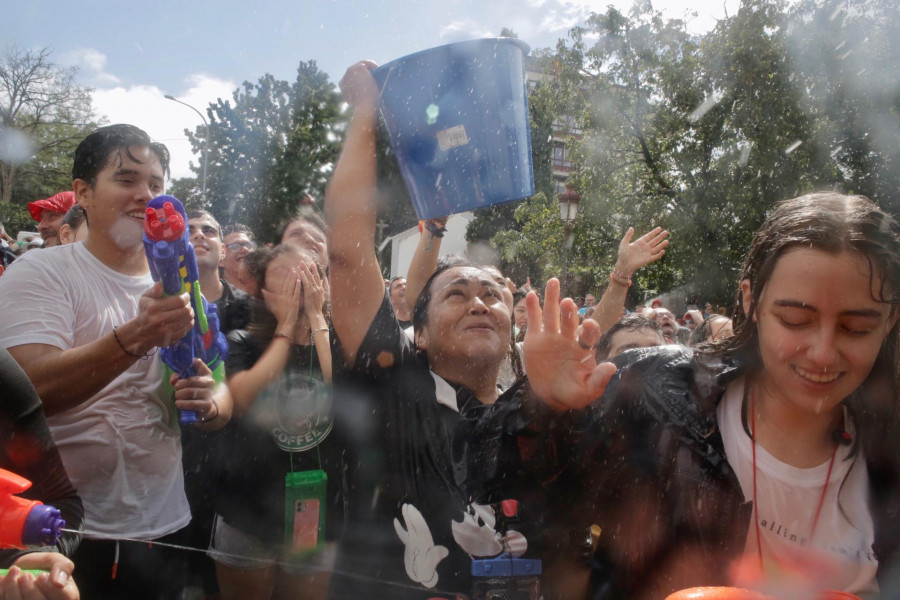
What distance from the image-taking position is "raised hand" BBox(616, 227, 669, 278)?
284cm

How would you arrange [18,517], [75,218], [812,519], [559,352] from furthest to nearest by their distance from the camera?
[75,218] < [812,519] < [559,352] < [18,517]

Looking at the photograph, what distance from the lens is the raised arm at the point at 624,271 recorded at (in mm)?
2814

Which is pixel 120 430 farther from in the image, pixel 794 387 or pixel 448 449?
pixel 794 387

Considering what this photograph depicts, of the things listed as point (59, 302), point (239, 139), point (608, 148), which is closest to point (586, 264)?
point (608, 148)

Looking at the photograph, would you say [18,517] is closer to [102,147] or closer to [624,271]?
[102,147]

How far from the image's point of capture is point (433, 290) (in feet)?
7.20

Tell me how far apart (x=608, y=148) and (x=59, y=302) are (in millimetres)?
14504

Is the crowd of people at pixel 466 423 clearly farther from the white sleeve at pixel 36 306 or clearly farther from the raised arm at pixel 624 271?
the raised arm at pixel 624 271

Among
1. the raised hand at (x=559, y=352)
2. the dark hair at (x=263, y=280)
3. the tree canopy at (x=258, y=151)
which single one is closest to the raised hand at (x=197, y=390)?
the dark hair at (x=263, y=280)

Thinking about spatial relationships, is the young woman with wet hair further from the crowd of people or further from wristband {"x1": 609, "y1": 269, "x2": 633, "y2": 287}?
wristband {"x1": 609, "y1": 269, "x2": 633, "y2": 287}

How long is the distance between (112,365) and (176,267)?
375mm

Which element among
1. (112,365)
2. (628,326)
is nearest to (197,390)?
(112,365)

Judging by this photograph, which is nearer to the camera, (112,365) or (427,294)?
(112,365)

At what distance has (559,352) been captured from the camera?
1.38m
